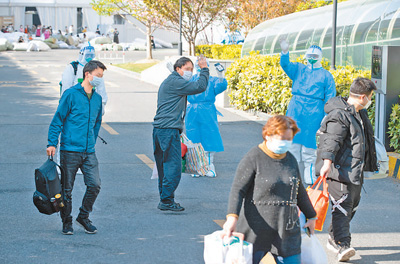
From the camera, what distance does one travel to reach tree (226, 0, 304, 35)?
32.0 m

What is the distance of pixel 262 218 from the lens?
445 cm

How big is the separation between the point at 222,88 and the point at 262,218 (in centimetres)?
526

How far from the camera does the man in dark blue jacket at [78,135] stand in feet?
21.9

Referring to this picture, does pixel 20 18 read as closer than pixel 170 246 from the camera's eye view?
No

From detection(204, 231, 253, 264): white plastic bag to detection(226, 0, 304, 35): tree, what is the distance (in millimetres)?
28400

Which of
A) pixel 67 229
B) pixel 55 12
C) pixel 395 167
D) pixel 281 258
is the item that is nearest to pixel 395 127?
pixel 395 167

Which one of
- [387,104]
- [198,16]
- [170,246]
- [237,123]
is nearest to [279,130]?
[170,246]

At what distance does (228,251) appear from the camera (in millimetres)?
4172

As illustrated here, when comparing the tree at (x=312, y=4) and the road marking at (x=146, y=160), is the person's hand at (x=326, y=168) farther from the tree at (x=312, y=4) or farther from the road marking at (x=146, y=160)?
the tree at (x=312, y=4)

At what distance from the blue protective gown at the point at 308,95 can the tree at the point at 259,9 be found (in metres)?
22.9

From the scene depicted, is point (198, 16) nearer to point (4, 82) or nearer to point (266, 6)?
point (266, 6)

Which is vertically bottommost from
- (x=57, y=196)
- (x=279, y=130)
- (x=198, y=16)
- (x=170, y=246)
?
(x=170, y=246)

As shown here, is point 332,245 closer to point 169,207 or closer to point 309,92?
point 169,207

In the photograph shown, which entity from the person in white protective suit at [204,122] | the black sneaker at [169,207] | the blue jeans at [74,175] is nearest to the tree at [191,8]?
the person in white protective suit at [204,122]
